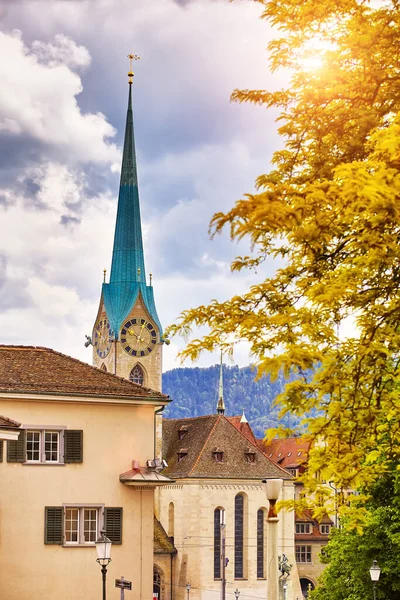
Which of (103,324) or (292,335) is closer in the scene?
(292,335)

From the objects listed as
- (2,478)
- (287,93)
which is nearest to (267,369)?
(287,93)

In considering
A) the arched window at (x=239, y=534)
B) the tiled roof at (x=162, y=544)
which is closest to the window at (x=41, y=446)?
the arched window at (x=239, y=534)

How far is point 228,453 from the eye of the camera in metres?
86.7

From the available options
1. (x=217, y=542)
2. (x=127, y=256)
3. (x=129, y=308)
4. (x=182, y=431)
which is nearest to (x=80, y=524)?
(x=217, y=542)

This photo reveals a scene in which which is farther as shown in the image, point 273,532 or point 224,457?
point 224,457

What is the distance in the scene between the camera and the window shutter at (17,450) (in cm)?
3116

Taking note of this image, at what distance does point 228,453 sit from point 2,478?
187 feet

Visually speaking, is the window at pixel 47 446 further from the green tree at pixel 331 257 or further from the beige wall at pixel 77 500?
the green tree at pixel 331 257

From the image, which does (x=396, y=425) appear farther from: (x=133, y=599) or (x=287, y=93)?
(x=133, y=599)

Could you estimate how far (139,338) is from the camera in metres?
106

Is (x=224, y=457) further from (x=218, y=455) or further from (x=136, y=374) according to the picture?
(x=136, y=374)

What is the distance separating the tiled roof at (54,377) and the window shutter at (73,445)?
1187 mm

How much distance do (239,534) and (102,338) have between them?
1319 inches

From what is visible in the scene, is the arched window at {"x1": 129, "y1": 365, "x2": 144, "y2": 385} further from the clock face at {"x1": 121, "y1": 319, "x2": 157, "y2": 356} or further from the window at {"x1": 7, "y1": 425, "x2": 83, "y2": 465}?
the window at {"x1": 7, "y1": 425, "x2": 83, "y2": 465}
